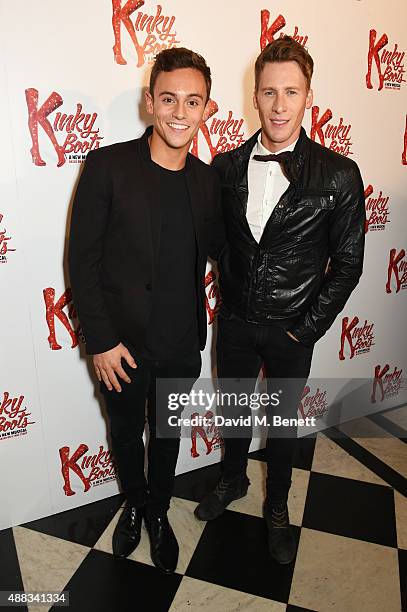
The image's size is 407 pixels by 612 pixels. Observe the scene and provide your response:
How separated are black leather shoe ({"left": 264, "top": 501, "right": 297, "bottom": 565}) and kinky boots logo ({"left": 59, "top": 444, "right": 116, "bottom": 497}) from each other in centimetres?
72

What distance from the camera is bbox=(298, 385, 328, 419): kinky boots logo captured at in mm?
2656

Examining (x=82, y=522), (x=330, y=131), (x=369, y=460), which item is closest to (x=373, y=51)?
(x=330, y=131)

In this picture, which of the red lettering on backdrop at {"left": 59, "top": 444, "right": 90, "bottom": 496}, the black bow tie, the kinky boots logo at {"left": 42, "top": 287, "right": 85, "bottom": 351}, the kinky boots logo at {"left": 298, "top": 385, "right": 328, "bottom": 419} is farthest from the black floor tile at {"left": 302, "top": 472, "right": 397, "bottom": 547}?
the black bow tie

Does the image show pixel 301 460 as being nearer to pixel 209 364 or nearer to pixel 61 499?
pixel 209 364

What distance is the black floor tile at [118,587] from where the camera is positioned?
167 cm

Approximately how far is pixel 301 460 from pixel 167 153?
1676 mm

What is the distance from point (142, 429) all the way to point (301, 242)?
88 cm

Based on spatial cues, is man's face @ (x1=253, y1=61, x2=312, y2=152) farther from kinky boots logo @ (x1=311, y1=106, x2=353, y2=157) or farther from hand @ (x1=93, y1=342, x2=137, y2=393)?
hand @ (x1=93, y1=342, x2=137, y2=393)

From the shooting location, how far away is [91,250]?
1484 mm

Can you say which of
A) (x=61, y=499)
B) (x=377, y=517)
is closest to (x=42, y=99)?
(x=61, y=499)

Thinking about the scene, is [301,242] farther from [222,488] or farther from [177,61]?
[222,488]

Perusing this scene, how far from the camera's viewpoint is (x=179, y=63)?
142cm

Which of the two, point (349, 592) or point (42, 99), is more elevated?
point (42, 99)

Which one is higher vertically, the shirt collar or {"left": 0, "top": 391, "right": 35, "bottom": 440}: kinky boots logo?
the shirt collar
